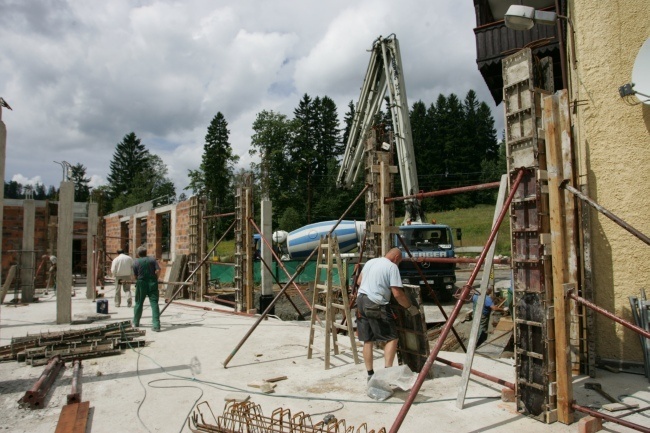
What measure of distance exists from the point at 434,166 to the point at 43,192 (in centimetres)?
10323

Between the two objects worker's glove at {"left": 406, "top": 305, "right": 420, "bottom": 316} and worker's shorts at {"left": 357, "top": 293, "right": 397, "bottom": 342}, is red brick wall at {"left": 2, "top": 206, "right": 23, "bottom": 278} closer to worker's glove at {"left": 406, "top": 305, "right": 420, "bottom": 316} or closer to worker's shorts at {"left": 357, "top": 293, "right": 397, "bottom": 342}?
worker's shorts at {"left": 357, "top": 293, "right": 397, "bottom": 342}

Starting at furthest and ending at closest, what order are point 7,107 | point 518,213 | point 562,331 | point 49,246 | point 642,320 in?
point 49,246 < point 7,107 < point 642,320 < point 518,213 < point 562,331

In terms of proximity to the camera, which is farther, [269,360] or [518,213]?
[269,360]

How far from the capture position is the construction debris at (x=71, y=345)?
6.49 m

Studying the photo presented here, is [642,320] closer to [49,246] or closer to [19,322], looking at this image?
[19,322]

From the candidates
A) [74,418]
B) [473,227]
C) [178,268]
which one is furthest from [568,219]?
[473,227]

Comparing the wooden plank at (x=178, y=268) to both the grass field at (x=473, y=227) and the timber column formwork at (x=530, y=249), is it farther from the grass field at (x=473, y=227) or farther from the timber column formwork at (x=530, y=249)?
the grass field at (x=473, y=227)

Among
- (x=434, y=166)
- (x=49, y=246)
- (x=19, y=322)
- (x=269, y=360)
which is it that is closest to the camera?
(x=269, y=360)

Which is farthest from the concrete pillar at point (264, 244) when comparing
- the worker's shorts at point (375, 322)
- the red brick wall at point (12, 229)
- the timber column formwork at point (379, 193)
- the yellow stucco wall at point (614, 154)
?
the red brick wall at point (12, 229)

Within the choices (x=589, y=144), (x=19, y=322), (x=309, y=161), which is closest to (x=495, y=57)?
(x=589, y=144)

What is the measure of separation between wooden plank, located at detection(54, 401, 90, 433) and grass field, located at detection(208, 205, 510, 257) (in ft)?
86.9

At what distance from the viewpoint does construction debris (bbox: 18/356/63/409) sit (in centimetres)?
453

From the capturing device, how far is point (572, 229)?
5.36 metres

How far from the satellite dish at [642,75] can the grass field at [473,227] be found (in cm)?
2395
